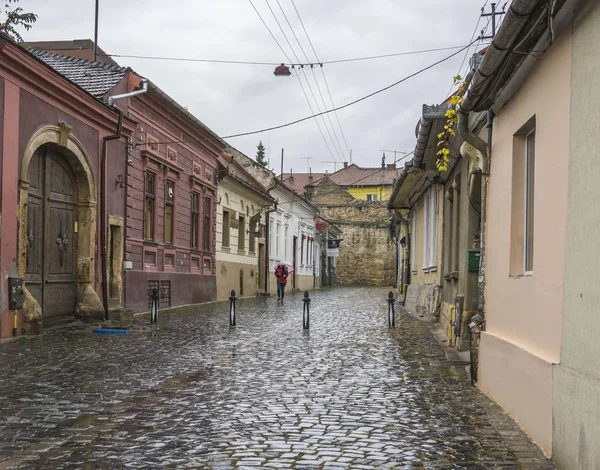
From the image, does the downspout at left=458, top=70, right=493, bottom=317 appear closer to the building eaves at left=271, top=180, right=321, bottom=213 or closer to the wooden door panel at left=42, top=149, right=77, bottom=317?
the wooden door panel at left=42, top=149, right=77, bottom=317

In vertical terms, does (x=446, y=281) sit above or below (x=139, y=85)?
below

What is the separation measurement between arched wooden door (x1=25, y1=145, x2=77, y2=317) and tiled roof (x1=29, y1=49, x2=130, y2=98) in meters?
2.73

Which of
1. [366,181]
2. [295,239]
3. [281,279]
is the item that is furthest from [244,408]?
[366,181]

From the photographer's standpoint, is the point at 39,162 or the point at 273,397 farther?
the point at 39,162

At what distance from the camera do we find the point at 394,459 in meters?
5.01

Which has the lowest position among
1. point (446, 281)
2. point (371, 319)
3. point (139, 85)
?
point (371, 319)

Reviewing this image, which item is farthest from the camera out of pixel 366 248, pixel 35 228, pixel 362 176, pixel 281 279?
pixel 362 176

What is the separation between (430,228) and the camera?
18.9m

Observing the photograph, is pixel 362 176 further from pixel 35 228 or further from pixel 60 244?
pixel 35 228

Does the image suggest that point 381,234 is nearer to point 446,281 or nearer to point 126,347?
point 446,281

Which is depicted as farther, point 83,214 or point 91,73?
point 91,73

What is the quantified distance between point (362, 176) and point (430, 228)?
6282 cm

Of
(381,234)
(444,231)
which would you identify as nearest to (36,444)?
(444,231)

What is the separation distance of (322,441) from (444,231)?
10.3 meters
